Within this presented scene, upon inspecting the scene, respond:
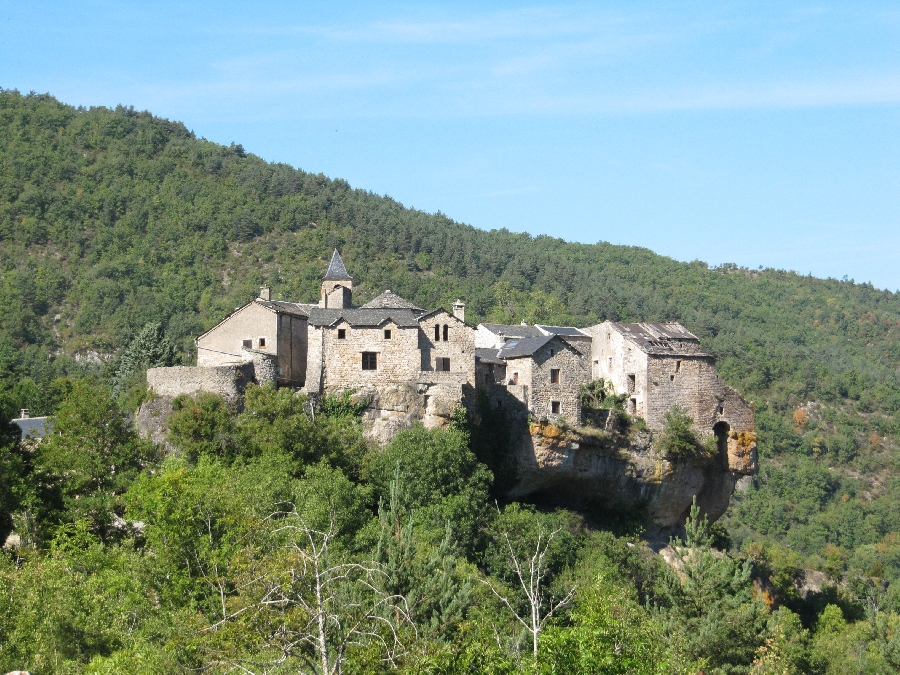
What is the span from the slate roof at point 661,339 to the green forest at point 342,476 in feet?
33.7

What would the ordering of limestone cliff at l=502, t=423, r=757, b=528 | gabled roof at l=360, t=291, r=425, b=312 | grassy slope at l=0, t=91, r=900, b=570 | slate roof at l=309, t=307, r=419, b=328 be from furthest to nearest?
1. grassy slope at l=0, t=91, r=900, b=570
2. limestone cliff at l=502, t=423, r=757, b=528
3. gabled roof at l=360, t=291, r=425, b=312
4. slate roof at l=309, t=307, r=419, b=328

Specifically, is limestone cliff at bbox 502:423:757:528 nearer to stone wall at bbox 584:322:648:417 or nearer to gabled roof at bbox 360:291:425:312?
stone wall at bbox 584:322:648:417

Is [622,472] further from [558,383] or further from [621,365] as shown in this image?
[558,383]

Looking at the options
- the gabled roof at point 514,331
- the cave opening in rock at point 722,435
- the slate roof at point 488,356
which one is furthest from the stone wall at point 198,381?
the cave opening in rock at point 722,435

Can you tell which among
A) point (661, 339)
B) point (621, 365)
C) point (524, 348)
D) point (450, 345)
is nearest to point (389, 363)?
point (450, 345)

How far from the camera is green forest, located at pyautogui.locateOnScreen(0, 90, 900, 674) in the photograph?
84.9 ft

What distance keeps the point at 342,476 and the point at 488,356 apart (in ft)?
48.8

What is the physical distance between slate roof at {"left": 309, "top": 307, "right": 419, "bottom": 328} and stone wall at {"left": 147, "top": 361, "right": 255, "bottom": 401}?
16.0ft

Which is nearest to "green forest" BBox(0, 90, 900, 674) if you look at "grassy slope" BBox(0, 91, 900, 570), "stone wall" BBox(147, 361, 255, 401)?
"grassy slope" BBox(0, 91, 900, 570)

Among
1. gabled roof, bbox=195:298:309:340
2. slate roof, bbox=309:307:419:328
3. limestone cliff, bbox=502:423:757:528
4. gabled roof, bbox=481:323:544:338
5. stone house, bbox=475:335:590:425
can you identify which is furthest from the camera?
gabled roof, bbox=481:323:544:338

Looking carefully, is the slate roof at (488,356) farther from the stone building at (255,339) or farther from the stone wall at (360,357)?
the stone building at (255,339)

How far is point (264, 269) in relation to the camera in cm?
12000

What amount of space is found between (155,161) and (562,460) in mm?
107391

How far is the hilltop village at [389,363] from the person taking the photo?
52438 mm
